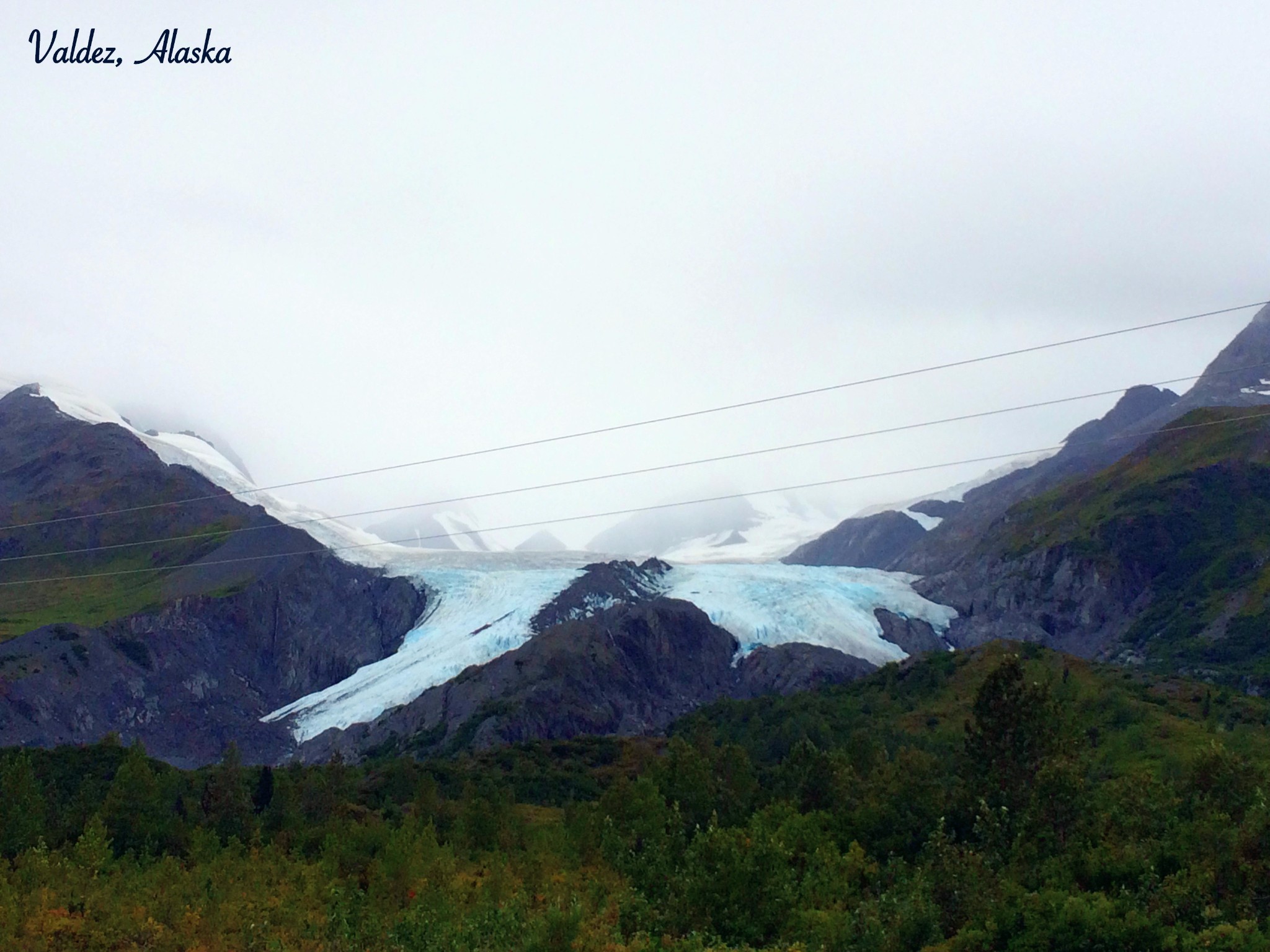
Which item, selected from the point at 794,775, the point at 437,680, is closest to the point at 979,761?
the point at 794,775

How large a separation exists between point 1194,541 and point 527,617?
9869 cm

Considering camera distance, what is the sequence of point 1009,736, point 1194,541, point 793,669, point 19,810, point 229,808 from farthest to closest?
1. point 1194,541
2. point 793,669
3. point 229,808
4. point 19,810
5. point 1009,736

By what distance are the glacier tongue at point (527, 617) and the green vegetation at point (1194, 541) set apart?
28.7 meters

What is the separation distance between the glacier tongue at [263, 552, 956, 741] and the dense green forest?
64.9 meters

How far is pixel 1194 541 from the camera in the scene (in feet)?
567

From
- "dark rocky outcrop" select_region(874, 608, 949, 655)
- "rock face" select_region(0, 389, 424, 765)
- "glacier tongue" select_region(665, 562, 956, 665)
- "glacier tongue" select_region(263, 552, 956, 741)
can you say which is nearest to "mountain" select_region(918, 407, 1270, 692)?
"dark rocky outcrop" select_region(874, 608, 949, 655)

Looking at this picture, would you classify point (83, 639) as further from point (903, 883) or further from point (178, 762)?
point (903, 883)

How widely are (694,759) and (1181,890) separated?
36236 millimetres

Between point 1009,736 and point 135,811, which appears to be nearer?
point 1009,736

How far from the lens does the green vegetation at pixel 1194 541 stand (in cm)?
14475

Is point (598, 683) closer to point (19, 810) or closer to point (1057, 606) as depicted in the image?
point (1057, 606)

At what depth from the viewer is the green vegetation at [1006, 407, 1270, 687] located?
144750mm

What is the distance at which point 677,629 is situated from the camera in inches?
6727

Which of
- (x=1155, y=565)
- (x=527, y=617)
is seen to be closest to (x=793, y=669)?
(x=527, y=617)
